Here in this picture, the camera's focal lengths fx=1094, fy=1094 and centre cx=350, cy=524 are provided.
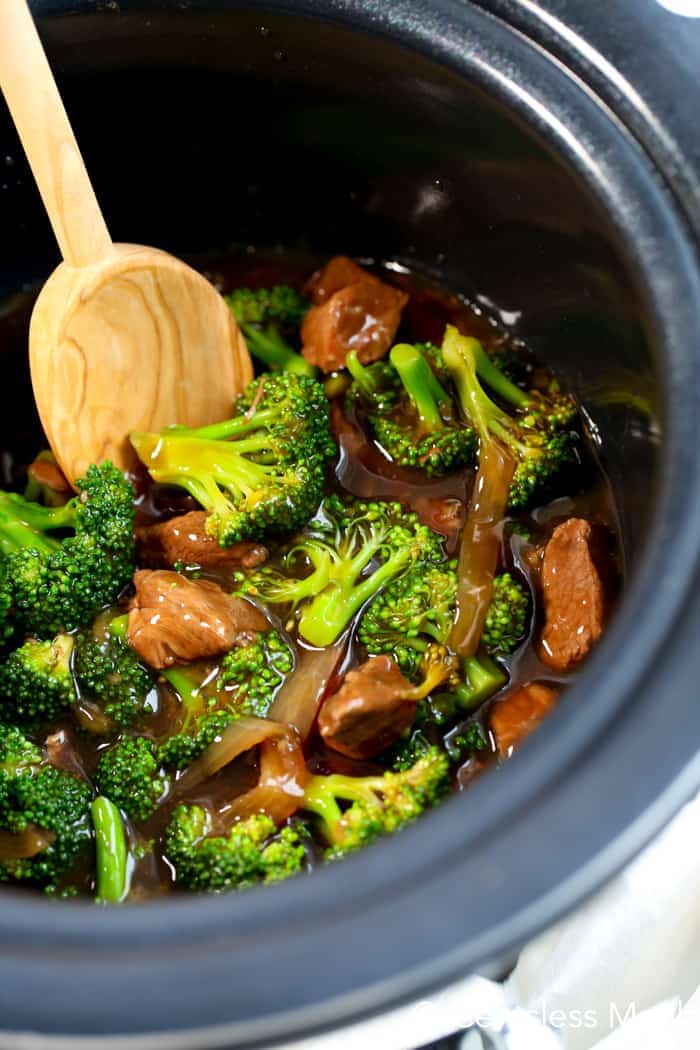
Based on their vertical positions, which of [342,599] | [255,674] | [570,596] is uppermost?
[570,596]

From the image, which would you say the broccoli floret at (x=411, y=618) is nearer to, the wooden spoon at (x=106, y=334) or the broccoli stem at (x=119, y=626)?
the broccoli stem at (x=119, y=626)

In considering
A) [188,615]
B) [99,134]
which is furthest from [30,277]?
[188,615]

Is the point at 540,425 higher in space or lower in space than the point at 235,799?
higher

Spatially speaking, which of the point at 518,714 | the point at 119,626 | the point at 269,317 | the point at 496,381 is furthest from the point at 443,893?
the point at 269,317

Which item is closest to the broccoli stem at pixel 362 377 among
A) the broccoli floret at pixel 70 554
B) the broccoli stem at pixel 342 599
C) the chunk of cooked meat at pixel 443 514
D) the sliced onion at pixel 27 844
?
the chunk of cooked meat at pixel 443 514

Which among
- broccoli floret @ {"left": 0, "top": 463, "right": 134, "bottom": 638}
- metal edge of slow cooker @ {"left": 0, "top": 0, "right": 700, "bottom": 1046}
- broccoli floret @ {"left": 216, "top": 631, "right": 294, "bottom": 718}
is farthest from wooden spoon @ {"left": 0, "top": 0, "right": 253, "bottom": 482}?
metal edge of slow cooker @ {"left": 0, "top": 0, "right": 700, "bottom": 1046}

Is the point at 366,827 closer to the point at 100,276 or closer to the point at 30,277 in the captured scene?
the point at 100,276

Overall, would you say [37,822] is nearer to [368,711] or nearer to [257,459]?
[368,711]
